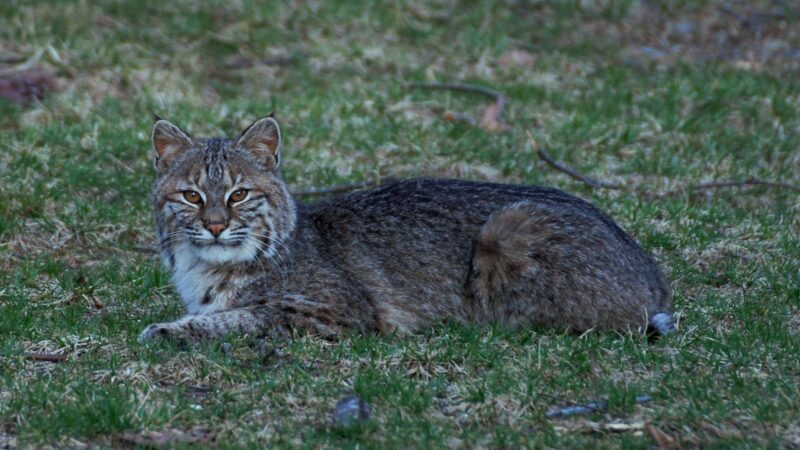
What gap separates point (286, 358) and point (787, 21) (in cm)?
1039

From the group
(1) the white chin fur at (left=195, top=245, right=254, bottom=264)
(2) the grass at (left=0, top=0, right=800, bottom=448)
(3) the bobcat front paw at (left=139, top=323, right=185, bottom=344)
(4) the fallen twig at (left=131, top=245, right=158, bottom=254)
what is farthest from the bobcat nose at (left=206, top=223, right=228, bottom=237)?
(4) the fallen twig at (left=131, top=245, right=158, bottom=254)

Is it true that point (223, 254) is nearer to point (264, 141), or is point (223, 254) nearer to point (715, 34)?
point (264, 141)

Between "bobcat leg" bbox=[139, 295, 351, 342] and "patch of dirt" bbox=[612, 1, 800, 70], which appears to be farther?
"patch of dirt" bbox=[612, 1, 800, 70]

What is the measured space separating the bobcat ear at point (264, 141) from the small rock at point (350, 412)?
7.23 ft

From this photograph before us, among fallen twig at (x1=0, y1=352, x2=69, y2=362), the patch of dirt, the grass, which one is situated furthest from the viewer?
the patch of dirt

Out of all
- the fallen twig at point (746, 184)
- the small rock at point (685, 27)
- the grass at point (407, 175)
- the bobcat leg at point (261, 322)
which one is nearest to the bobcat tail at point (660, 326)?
the grass at point (407, 175)

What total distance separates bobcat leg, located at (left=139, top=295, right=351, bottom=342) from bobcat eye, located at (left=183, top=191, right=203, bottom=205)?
28.2 inches

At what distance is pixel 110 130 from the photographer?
1090 cm

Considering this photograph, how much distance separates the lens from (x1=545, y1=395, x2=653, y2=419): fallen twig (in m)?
6.07

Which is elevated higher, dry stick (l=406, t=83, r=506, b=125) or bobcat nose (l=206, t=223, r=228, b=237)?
bobcat nose (l=206, t=223, r=228, b=237)

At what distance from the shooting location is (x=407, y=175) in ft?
34.1

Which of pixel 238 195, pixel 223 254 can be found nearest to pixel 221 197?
pixel 238 195

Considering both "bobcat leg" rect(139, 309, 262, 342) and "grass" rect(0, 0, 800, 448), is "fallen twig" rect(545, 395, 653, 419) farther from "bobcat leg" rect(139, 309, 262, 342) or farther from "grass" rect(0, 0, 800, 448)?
"bobcat leg" rect(139, 309, 262, 342)

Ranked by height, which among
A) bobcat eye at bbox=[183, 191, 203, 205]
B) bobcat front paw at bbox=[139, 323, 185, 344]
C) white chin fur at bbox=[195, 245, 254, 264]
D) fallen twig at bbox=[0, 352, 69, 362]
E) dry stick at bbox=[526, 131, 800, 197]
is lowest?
dry stick at bbox=[526, 131, 800, 197]
